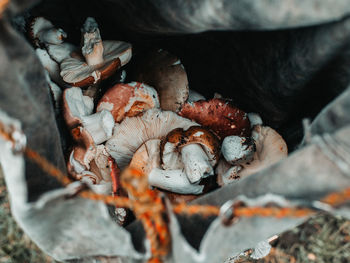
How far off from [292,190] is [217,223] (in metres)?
0.14

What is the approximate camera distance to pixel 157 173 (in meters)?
0.87

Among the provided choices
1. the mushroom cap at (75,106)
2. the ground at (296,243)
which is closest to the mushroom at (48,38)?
the mushroom cap at (75,106)

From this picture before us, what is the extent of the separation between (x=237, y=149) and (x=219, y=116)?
0.12 m

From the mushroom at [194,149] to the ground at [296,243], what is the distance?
1.79 feet

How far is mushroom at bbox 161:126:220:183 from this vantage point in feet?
2.68

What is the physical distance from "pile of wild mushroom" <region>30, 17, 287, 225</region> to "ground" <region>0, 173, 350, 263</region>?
1.71ft

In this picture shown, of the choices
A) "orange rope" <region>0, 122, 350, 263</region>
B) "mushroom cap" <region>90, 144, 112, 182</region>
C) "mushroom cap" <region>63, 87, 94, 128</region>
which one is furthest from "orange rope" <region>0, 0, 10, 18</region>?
"mushroom cap" <region>90, 144, 112, 182</region>

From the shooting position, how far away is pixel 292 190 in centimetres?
53

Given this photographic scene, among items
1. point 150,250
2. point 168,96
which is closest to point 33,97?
point 150,250

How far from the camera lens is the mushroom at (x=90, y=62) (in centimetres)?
84

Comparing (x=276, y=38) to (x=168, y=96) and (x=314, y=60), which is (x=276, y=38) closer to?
(x=314, y=60)

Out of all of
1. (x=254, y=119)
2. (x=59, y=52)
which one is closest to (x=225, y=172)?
(x=254, y=119)

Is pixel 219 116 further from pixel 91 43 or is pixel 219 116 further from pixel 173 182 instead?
pixel 91 43

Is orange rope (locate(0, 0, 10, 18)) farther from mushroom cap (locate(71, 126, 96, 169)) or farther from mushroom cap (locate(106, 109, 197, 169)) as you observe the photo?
mushroom cap (locate(106, 109, 197, 169))
